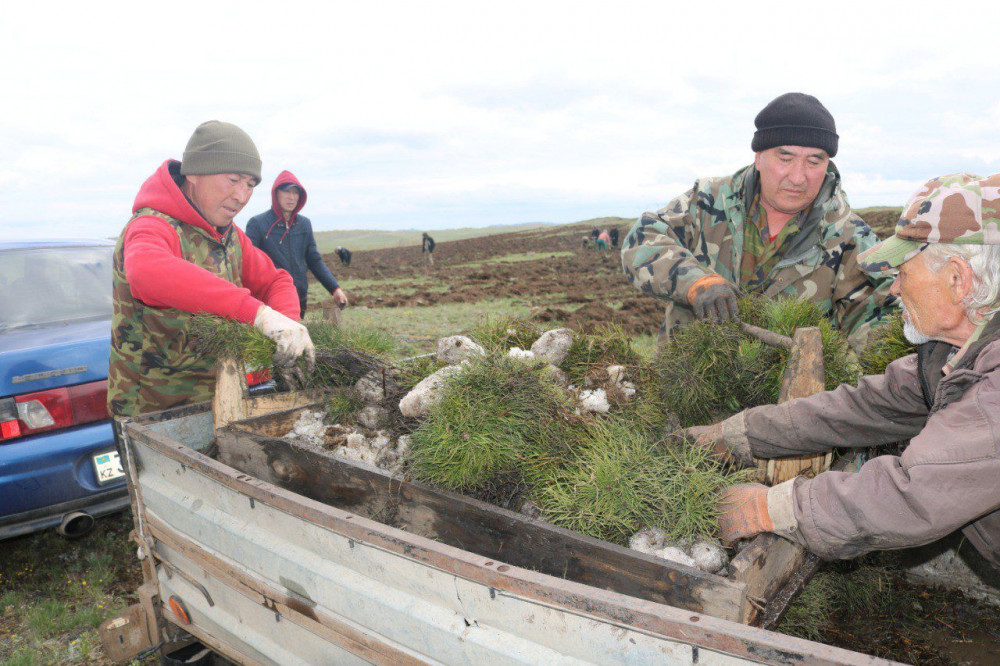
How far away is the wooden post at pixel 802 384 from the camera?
2.22 meters

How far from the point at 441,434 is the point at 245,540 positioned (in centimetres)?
78

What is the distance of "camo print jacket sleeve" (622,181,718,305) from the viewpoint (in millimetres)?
2887

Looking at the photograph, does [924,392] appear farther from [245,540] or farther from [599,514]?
[245,540]

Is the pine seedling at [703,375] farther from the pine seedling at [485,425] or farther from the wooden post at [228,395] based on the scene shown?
the wooden post at [228,395]

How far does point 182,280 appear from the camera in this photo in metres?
2.75

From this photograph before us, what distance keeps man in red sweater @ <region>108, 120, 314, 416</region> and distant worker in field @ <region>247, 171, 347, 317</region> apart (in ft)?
9.24

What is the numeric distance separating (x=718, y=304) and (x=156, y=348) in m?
2.70

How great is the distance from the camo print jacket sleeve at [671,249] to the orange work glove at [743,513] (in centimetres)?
113

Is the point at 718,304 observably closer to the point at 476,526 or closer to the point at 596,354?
the point at 596,354

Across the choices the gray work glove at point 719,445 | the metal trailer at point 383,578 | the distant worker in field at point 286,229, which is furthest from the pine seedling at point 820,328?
the distant worker in field at point 286,229

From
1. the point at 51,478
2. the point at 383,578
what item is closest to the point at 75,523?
the point at 51,478

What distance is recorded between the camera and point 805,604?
3168 mm

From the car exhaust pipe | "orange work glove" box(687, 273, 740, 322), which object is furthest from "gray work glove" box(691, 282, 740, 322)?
the car exhaust pipe

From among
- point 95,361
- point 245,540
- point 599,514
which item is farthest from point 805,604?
point 95,361
